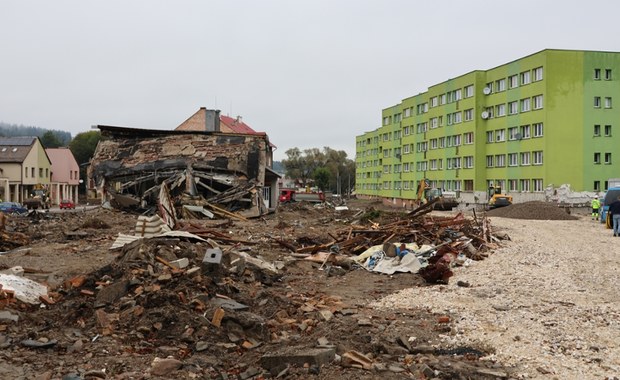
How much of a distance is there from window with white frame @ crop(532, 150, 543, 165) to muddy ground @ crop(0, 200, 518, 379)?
136 ft

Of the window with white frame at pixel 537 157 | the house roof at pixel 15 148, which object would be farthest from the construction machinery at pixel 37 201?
the window with white frame at pixel 537 157

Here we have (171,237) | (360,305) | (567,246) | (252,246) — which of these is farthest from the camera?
(567,246)

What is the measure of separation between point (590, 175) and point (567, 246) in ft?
→ 107

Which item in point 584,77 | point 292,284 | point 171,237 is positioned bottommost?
point 292,284

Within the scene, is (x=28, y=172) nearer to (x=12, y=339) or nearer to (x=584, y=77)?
(x=584, y=77)

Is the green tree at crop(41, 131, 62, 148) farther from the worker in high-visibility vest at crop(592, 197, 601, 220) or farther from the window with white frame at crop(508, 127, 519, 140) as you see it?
the worker in high-visibility vest at crop(592, 197, 601, 220)

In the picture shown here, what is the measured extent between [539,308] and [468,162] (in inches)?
2113

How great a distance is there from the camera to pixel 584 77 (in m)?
47.6

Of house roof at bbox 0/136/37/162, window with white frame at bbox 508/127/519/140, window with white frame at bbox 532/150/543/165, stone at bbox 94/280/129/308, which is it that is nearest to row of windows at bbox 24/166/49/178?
house roof at bbox 0/136/37/162

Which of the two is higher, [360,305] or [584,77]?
[584,77]

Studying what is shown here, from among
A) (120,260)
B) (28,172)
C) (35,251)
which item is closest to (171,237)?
(120,260)

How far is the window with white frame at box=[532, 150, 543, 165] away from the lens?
49259mm

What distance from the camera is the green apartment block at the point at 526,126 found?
156 ft

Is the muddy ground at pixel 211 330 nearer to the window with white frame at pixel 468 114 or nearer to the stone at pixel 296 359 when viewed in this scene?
the stone at pixel 296 359
